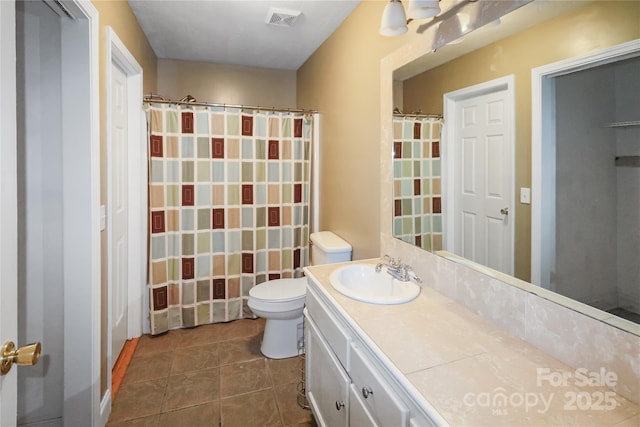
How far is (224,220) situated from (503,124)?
2235 millimetres

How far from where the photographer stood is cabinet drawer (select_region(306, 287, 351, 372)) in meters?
1.22

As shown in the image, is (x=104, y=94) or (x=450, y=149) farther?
(x=104, y=94)

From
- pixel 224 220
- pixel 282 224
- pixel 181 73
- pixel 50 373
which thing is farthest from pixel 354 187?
pixel 181 73

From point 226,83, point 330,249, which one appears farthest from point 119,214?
point 226,83

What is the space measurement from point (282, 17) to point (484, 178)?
73.6 inches

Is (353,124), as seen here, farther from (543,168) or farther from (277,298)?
(543,168)

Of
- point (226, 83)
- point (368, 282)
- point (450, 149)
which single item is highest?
point (226, 83)

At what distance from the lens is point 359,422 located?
110 cm

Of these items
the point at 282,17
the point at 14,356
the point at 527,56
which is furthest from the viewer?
the point at 282,17

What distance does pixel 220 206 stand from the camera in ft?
9.26

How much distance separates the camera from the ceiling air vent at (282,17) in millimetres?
2275

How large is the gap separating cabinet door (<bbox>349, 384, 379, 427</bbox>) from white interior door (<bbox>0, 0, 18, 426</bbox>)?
2.88 ft

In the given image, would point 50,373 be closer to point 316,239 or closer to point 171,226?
point 171,226

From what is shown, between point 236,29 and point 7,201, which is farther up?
point 236,29
